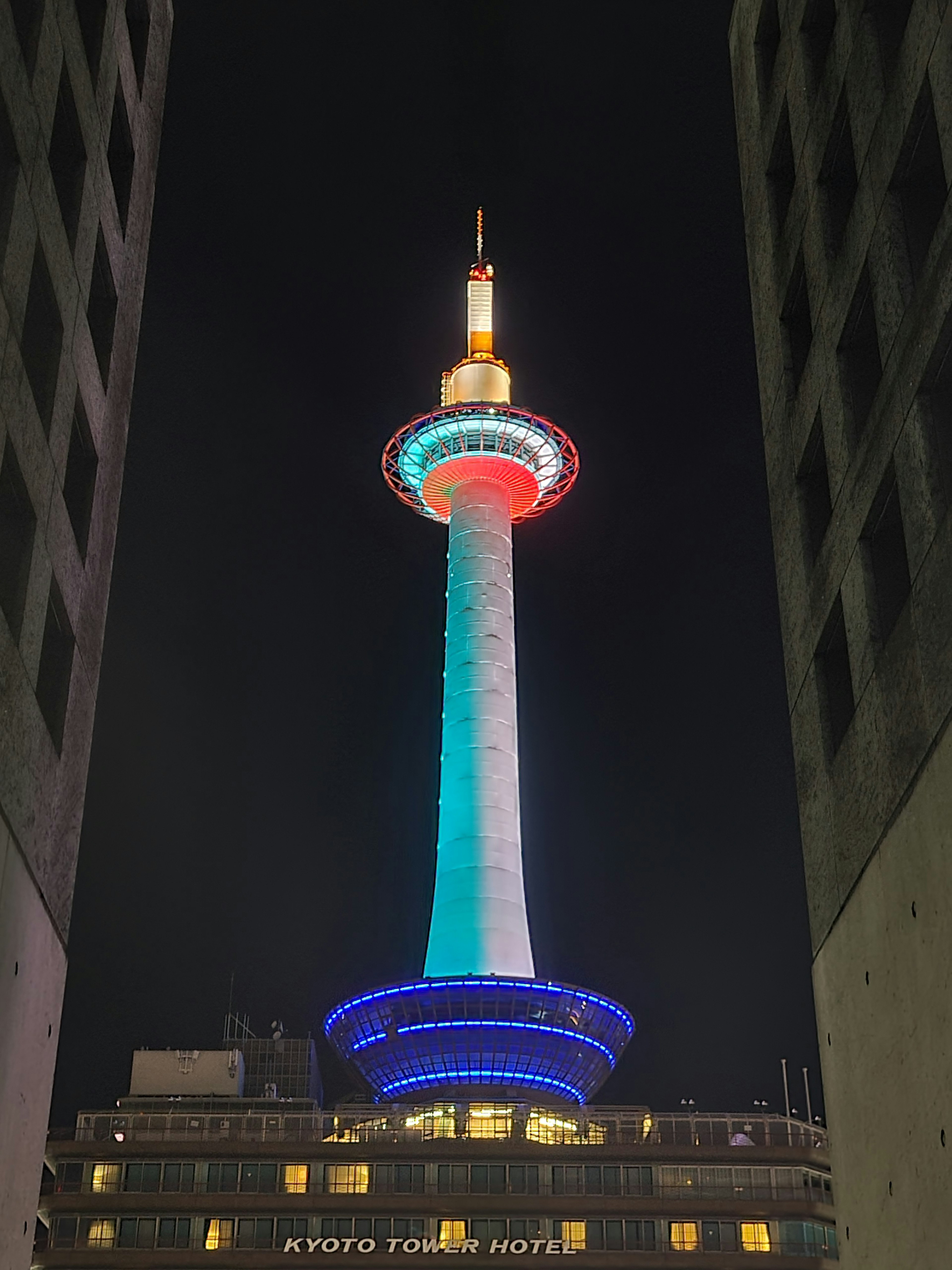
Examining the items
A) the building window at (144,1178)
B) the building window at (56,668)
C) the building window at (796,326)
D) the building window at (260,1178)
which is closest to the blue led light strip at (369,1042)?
the building window at (260,1178)

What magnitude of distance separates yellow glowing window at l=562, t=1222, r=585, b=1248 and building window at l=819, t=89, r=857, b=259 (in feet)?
319

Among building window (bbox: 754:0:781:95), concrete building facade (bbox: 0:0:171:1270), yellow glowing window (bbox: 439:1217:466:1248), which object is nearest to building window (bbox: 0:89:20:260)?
concrete building facade (bbox: 0:0:171:1270)

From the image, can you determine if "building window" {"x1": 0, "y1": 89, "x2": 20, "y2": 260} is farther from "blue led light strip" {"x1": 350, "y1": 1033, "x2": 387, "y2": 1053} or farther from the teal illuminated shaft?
"blue led light strip" {"x1": 350, "y1": 1033, "x2": 387, "y2": 1053}

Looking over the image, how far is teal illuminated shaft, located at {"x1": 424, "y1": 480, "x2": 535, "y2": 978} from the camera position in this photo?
13350 centimetres

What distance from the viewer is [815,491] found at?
104ft

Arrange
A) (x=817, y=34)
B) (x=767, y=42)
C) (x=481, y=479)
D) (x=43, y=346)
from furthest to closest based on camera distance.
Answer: (x=481, y=479) → (x=767, y=42) → (x=817, y=34) → (x=43, y=346)

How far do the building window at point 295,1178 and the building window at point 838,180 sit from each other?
10047 centimetres

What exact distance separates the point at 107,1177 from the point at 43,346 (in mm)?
99361

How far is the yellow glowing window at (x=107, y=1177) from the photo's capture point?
115m

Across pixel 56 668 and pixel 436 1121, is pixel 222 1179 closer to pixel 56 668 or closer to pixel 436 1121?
pixel 436 1121

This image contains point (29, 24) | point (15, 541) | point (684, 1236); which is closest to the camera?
point (15, 541)

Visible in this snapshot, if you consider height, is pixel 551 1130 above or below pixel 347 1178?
above

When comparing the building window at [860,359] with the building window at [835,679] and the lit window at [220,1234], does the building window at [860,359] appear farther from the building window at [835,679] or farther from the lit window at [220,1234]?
the lit window at [220,1234]

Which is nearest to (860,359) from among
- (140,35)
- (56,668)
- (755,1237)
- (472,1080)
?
(56,668)
